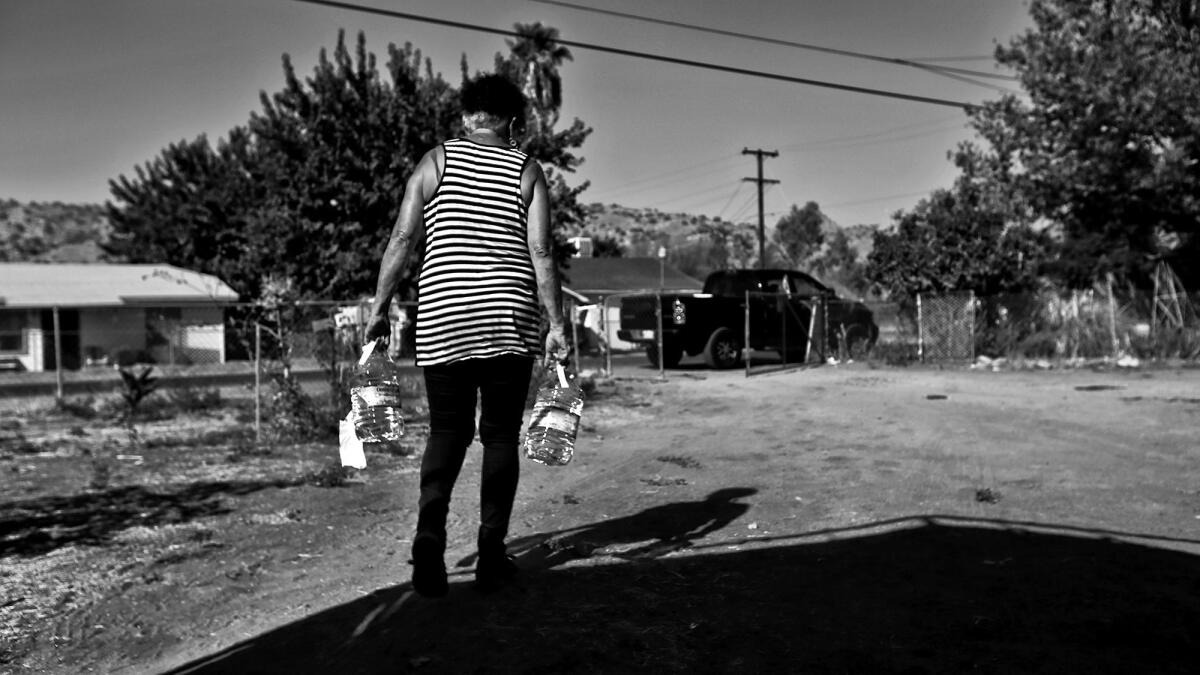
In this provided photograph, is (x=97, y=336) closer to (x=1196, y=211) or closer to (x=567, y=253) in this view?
(x=567, y=253)

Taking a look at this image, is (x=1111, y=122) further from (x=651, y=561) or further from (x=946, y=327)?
(x=651, y=561)

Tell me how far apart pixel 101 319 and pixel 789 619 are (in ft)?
110

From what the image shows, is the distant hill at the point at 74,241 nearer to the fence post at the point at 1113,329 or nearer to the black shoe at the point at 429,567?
the fence post at the point at 1113,329

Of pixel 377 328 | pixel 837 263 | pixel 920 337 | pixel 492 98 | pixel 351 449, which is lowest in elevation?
pixel 351 449

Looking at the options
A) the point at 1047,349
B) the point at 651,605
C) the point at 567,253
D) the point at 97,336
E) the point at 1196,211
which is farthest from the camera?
the point at 97,336

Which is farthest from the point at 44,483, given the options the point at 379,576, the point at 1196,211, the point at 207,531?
the point at 1196,211

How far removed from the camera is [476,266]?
360cm

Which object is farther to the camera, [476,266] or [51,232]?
[51,232]

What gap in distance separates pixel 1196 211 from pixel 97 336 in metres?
30.7

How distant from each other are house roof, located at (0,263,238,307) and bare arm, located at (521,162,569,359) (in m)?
31.9

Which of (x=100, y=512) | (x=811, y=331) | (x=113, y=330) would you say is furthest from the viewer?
(x=113, y=330)

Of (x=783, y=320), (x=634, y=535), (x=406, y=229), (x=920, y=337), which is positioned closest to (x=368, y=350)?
(x=406, y=229)

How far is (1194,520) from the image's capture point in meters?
5.02

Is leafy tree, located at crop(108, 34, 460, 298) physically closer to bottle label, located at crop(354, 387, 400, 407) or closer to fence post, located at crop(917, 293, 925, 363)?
fence post, located at crop(917, 293, 925, 363)
